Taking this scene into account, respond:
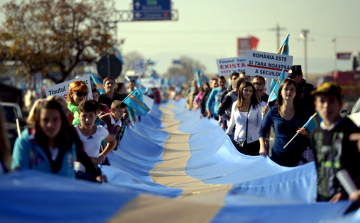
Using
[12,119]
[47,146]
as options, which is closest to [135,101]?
[12,119]

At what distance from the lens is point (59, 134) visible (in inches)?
215

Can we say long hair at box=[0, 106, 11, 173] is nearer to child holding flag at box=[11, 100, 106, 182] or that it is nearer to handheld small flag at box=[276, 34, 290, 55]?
child holding flag at box=[11, 100, 106, 182]

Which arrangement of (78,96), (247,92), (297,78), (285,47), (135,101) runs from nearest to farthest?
(78,96)
(297,78)
(247,92)
(285,47)
(135,101)

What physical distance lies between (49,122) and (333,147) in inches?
96.7

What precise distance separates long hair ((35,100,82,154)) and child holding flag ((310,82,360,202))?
7.21 ft

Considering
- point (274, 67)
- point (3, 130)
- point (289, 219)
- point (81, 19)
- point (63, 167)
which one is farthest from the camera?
A: point (81, 19)

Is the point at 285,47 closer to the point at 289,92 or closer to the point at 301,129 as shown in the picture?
the point at 289,92

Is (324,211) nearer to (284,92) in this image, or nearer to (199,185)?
(284,92)

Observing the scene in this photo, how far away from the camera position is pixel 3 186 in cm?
458

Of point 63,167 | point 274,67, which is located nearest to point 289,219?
point 63,167

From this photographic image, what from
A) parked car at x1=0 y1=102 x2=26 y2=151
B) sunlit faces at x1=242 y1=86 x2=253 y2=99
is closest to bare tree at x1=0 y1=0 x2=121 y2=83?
parked car at x1=0 y1=102 x2=26 y2=151

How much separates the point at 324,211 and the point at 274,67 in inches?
310

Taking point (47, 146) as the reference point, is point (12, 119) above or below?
below

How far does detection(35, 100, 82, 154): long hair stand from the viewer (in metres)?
5.31
